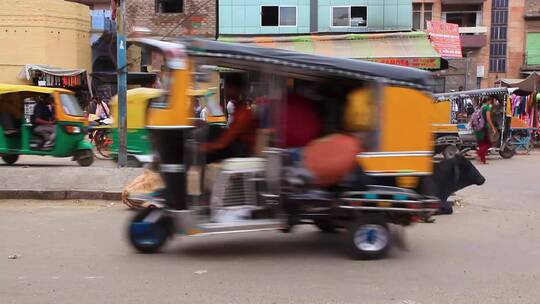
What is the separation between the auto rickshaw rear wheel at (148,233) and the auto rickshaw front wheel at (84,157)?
8175mm

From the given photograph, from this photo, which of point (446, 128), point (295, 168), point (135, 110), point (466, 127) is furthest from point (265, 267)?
point (466, 127)

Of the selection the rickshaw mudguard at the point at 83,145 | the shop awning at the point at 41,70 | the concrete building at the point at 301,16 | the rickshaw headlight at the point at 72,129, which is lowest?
the rickshaw mudguard at the point at 83,145

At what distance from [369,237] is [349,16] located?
20.9m

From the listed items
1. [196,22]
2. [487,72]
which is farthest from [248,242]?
[487,72]

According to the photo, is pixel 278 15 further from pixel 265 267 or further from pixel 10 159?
pixel 265 267

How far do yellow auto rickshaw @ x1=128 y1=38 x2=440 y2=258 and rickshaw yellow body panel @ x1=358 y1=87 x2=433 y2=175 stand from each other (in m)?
0.01

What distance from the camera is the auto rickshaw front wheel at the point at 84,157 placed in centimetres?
1383

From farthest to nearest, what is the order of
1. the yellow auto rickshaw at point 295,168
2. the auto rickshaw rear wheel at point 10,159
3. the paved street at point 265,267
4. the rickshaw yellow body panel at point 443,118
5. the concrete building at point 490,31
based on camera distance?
the concrete building at point 490,31 → the rickshaw yellow body panel at point 443,118 → the auto rickshaw rear wheel at point 10,159 → the yellow auto rickshaw at point 295,168 → the paved street at point 265,267

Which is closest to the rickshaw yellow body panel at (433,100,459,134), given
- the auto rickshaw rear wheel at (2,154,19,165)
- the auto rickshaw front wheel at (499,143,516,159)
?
the auto rickshaw front wheel at (499,143,516,159)

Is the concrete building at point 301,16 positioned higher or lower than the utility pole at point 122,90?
higher

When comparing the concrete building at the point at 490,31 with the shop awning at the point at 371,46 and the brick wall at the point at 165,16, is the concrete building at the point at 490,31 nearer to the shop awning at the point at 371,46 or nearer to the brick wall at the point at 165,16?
the shop awning at the point at 371,46

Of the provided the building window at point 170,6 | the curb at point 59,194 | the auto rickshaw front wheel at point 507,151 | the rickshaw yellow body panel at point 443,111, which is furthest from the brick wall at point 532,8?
the curb at point 59,194

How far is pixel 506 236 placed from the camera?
741cm

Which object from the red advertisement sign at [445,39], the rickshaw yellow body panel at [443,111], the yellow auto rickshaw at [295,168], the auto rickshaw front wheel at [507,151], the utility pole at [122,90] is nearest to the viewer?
the yellow auto rickshaw at [295,168]
